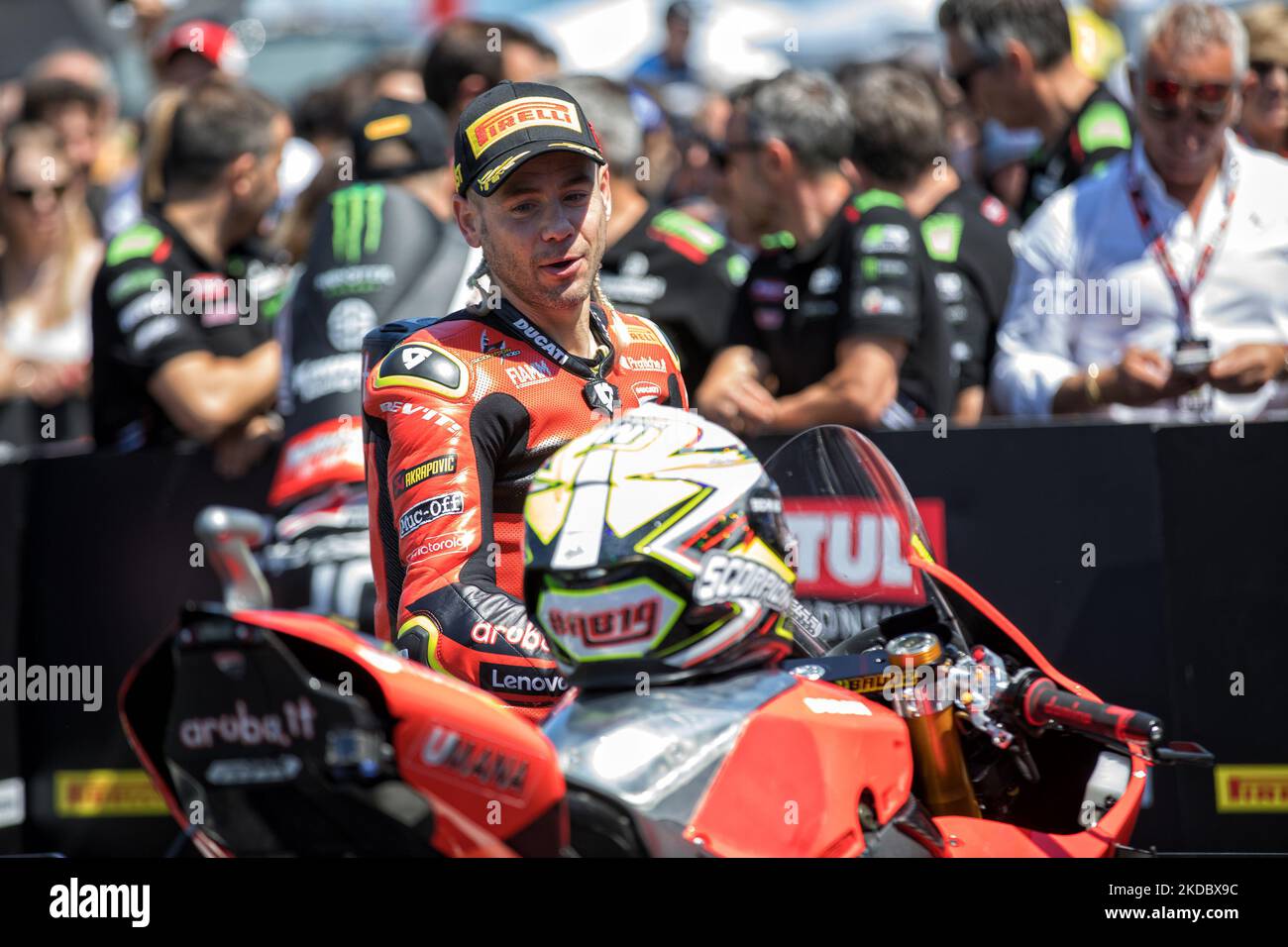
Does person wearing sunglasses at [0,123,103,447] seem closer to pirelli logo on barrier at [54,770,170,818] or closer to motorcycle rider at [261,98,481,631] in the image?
pirelli logo on barrier at [54,770,170,818]

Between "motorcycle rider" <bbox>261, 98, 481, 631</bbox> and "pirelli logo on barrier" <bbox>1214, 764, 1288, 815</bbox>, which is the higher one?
"motorcycle rider" <bbox>261, 98, 481, 631</bbox>

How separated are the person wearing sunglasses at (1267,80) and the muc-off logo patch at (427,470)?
4.66 metres

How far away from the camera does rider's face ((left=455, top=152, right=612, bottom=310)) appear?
3.33 meters

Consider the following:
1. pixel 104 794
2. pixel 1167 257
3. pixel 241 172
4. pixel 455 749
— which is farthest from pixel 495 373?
pixel 104 794

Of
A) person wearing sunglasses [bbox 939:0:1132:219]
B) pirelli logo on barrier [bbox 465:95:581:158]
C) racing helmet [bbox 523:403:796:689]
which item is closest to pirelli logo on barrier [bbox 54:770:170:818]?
pirelli logo on barrier [bbox 465:95:581:158]

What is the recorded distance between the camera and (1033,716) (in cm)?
300

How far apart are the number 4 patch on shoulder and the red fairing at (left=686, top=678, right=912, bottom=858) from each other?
1.04m

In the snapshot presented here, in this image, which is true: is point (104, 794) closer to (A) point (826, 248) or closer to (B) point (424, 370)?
(A) point (826, 248)

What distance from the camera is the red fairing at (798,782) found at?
2.32 meters

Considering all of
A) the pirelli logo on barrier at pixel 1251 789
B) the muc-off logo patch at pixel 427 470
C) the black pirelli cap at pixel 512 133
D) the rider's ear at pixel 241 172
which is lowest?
the pirelli logo on barrier at pixel 1251 789

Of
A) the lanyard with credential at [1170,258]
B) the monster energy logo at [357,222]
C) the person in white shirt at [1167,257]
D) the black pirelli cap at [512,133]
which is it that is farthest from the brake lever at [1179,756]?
the monster energy logo at [357,222]

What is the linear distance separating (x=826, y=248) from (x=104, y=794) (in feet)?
10.9

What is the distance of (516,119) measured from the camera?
3297 millimetres

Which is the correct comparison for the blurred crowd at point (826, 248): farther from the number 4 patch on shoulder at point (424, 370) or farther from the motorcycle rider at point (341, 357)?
the number 4 patch on shoulder at point (424, 370)
